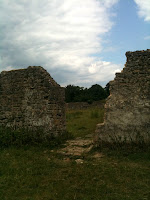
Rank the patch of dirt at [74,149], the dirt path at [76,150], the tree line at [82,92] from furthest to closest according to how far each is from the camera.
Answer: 1. the tree line at [82,92]
2. the patch of dirt at [74,149]
3. the dirt path at [76,150]

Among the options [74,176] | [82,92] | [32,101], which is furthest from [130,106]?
[82,92]

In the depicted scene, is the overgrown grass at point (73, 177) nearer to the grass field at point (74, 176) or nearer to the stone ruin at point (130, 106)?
the grass field at point (74, 176)

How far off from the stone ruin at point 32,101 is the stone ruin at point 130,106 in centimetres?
203

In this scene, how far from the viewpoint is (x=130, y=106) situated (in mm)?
6574

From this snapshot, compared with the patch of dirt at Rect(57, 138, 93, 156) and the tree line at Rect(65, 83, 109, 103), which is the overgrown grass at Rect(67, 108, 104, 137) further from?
the tree line at Rect(65, 83, 109, 103)

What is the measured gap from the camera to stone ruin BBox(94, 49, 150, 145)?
6.43 meters

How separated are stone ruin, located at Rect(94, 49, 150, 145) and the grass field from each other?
1.90ft

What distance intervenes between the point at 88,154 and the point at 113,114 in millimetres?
1543

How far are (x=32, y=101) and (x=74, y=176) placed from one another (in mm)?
4165

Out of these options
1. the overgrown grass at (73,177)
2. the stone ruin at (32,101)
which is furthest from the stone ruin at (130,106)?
the stone ruin at (32,101)

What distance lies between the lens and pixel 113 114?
22.0ft

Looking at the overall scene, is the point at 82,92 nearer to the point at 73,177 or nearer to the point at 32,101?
the point at 32,101

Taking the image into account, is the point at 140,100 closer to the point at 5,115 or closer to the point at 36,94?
the point at 36,94

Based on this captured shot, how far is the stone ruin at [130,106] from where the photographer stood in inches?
Answer: 253
